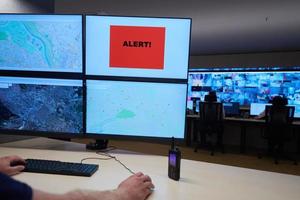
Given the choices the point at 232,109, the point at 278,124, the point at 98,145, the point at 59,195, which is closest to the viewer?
the point at 59,195

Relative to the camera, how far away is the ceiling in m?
3.99

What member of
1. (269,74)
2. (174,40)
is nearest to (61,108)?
(174,40)

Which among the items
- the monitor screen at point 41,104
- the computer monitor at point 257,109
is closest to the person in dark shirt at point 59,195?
the monitor screen at point 41,104

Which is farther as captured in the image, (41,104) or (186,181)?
(41,104)

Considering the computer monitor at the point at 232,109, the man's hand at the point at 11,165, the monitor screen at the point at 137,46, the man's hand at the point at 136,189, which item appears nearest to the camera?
the man's hand at the point at 136,189

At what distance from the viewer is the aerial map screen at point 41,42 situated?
1.64 m

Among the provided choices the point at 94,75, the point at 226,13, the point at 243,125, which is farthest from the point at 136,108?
the point at 243,125

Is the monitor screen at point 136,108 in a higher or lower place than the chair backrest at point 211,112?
higher

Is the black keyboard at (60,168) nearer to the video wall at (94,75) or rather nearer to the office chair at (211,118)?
the video wall at (94,75)

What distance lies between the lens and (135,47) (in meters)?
1.62

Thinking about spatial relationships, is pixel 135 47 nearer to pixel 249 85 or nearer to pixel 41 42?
pixel 41 42

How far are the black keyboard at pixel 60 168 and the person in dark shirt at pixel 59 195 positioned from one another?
0.05 m

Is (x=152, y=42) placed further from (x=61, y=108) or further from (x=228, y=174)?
(x=228, y=174)

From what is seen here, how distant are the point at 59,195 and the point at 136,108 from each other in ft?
3.08
